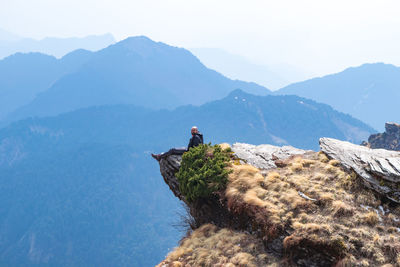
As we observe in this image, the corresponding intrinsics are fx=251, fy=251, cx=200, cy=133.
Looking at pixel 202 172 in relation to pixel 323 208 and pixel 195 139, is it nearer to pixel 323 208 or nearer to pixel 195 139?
pixel 195 139

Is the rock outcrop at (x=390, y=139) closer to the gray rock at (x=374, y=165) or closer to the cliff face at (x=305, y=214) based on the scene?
the gray rock at (x=374, y=165)

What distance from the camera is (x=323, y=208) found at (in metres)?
9.31

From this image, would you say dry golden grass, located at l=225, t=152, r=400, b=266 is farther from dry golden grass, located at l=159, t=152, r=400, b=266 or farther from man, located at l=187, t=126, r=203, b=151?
man, located at l=187, t=126, r=203, b=151

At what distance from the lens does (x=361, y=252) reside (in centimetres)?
754

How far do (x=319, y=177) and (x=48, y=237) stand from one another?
209491mm

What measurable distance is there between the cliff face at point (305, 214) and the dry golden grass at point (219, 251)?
0.03 metres

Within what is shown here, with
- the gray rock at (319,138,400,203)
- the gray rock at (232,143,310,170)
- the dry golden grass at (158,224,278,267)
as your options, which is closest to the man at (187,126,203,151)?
the gray rock at (232,143,310,170)

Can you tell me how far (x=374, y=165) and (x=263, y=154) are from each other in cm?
576

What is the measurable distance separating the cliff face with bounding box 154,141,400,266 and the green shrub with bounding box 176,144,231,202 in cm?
A: 46

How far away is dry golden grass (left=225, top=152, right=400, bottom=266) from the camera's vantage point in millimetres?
7660

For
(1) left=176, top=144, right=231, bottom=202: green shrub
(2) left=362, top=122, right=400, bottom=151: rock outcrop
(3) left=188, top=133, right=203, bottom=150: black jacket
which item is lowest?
(1) left=176, top=144, right=231, bottom=202: green shrub

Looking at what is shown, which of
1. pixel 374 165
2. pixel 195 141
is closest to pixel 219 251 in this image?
pixel 195 141

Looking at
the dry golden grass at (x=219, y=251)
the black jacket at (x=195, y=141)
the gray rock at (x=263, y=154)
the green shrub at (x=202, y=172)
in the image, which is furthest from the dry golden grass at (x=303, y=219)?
the black jacket at (x=195, y=141)

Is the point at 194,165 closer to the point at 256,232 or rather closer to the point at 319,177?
the point at 256,232
